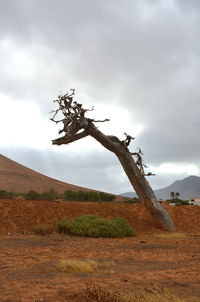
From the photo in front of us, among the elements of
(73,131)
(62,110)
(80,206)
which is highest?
(62,110)

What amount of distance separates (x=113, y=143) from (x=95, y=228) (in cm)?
428

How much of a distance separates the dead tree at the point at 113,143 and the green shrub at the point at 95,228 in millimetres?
2172

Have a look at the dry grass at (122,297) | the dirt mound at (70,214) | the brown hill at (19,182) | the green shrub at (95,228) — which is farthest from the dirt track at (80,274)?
the brown hill at (19,182)

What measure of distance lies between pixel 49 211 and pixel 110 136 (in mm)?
5647

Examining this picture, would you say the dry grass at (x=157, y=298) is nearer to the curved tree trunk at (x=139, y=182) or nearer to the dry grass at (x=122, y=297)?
the dry grass at (x=122, y=297)

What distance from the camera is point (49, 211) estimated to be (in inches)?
711

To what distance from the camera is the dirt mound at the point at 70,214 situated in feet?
53.9

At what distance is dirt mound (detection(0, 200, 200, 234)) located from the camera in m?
16.4

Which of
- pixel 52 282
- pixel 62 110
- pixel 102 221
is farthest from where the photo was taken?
pixel 62 110

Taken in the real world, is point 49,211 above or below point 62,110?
below

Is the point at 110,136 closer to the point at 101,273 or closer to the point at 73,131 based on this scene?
the point at 73,131

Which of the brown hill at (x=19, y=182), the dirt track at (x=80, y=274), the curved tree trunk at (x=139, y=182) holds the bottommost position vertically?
the dirt track at (x=80, y=274)

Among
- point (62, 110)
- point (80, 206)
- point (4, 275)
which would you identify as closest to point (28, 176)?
point (80, 206)

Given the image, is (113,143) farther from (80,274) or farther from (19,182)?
(19,182)
